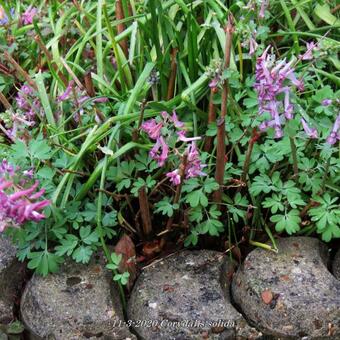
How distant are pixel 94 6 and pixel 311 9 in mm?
758

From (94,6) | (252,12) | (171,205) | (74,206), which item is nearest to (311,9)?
(252,12)

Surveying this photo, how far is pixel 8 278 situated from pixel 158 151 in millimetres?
559

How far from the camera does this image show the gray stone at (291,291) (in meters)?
1.54

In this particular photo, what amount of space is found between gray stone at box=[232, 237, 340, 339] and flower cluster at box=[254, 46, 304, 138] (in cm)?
39

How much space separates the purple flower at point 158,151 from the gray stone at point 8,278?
506 millimetres

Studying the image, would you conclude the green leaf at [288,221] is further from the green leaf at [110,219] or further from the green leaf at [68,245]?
the green leaf at [68,245]

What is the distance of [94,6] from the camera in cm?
220

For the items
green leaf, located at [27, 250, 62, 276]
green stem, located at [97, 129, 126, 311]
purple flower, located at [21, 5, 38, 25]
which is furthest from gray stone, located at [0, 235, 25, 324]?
purple flower, located at [21, 5, 38, 25]

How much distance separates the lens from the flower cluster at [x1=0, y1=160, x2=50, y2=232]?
4.41 ft

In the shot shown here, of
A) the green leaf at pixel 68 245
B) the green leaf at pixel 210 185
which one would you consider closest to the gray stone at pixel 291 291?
the green leaf at pixel 210 185

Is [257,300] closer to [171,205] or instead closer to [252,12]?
[171,205]

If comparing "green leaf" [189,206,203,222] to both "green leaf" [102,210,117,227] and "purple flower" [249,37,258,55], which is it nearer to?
"green leaf" [102,210,117,227]

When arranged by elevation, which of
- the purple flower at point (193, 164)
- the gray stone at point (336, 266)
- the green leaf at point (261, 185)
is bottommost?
the gray stone at point (336, 266)

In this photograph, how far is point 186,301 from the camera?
1.59 metres
